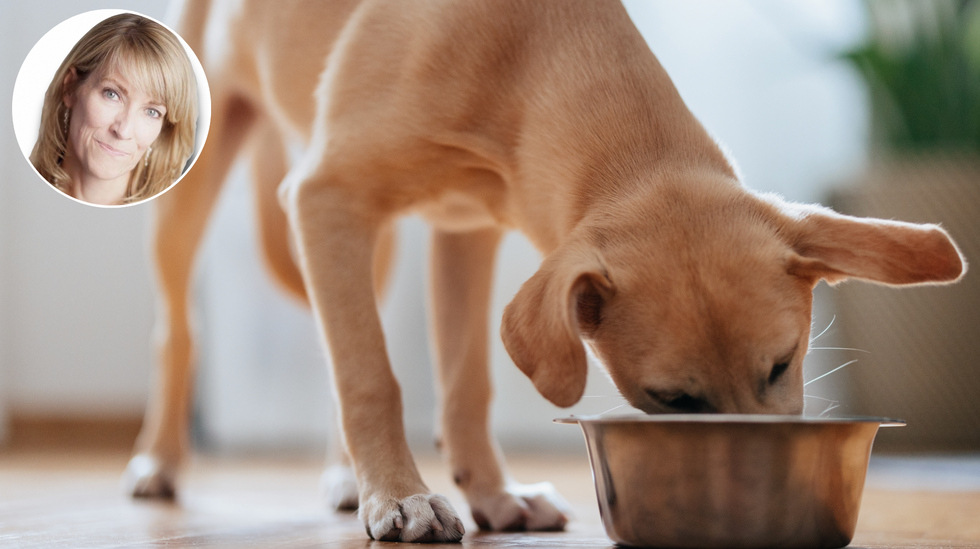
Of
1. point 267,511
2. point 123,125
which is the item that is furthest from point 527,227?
point 267,511

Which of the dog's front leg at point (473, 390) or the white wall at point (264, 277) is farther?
the white wall at point (264, 277)

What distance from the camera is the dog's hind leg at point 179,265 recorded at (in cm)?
270

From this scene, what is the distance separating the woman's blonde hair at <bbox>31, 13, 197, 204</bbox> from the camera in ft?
5.07

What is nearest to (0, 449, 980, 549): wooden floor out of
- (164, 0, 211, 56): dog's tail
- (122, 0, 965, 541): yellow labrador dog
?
(122, 0, 965, 541): yellow labrador dog

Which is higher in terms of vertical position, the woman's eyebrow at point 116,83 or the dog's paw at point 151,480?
the woman's eyebrow at point 116,83

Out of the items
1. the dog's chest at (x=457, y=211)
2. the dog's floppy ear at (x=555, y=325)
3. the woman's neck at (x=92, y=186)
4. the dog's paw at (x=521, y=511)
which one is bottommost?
the dog's paw at (x=521, y=511)

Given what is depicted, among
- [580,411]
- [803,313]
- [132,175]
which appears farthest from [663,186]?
[580,411]

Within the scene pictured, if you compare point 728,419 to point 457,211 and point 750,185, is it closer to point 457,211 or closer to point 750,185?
point 457,211

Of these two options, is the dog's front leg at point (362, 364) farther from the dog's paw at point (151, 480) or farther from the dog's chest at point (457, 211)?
the dog's paw at point (151, 480)

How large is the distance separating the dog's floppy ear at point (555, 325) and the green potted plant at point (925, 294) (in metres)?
2.66

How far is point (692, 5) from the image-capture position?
13.9ft

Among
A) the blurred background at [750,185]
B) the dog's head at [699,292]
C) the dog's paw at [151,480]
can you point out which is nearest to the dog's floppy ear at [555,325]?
the dog's head at [699,292]

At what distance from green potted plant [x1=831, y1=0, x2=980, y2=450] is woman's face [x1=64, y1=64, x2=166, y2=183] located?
3018mm

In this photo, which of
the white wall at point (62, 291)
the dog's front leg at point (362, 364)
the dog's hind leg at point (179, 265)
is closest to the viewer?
the dog's front leg at point (362, 364)
